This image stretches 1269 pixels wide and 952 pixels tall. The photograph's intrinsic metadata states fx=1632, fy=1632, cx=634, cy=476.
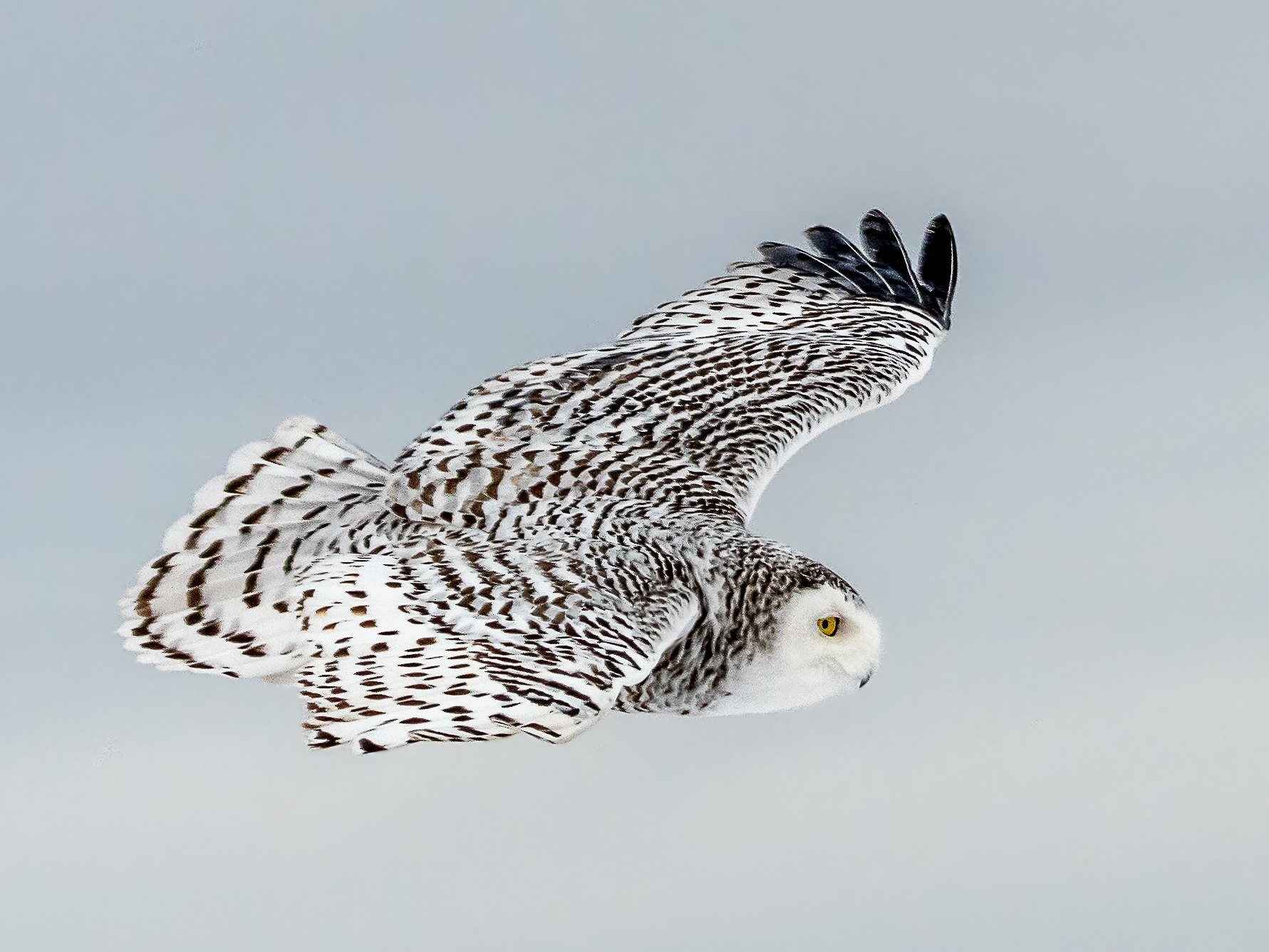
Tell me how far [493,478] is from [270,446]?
92cm

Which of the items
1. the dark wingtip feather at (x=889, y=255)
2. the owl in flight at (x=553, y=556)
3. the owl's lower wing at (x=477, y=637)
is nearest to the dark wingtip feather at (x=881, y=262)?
the dark wingtip feather at (x=889, y=255)

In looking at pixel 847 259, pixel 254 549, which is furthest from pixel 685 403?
pixel 254 549

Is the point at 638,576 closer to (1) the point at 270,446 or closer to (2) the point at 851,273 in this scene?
(1) the point at 270,446

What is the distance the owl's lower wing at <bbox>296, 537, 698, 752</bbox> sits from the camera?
16.0ft

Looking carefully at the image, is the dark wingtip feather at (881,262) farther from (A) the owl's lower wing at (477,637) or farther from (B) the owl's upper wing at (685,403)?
(A) the owl's lower wing at (477,637)

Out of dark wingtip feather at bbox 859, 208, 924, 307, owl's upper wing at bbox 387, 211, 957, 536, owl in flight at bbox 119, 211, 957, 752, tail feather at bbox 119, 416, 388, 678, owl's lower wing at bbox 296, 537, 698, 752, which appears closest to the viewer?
owl's lower wing at bbox 296, 537, 698, 752

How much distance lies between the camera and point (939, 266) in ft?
26.4

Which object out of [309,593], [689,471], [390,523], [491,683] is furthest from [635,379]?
[491,683]

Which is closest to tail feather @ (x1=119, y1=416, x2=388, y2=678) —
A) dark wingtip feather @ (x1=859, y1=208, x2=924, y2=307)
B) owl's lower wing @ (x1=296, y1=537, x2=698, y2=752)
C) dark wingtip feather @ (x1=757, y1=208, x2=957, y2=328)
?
owl's lower wing @ (x1=296, y1=537, x2=698, y2=752)

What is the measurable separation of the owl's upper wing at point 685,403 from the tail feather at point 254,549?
0.24m

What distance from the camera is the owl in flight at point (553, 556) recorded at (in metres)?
5.21

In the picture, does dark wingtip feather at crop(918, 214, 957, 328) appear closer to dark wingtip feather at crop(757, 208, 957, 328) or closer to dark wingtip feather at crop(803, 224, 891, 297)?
dark wingtip feather at crop(757, 208, 957, 328)

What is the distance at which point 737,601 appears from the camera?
611 cm

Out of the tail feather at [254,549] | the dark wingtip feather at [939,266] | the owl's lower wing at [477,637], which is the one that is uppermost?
the dark wingtip feather at [939,266]
